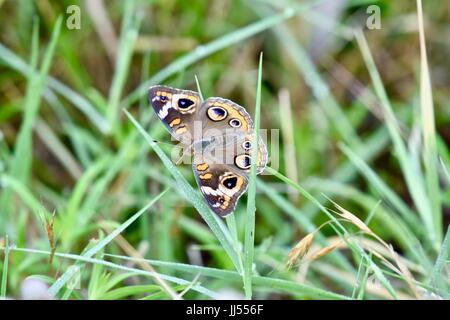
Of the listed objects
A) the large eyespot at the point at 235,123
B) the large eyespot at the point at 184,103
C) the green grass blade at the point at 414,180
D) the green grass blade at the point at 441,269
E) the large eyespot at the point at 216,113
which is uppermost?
the large eyespot at the point at 184,103

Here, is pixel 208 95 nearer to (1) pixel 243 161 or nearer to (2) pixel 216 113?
(2) pixel 216 113

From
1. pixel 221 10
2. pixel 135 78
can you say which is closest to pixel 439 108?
pixel 221 10

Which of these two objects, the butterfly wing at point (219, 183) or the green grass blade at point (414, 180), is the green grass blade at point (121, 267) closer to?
the butterfly wing at point (219, 183)

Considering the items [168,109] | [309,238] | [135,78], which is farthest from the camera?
[135,78]

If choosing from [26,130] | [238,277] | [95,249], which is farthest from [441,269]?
[26,130]

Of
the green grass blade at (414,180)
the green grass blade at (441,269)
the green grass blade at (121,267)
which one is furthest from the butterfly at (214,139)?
the green grass blade at (414,180)

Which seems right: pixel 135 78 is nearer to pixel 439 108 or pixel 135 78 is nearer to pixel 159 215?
pixel 159 215
